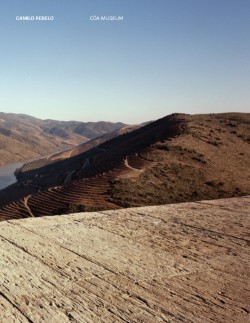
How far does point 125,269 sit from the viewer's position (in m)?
5.79

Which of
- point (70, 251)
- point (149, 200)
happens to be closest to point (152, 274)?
point (70, 251)

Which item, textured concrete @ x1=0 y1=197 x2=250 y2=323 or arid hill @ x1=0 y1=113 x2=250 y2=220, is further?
→ arid hill @ x1=0 y1=113 x2=250 y2=220

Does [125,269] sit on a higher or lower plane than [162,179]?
higher

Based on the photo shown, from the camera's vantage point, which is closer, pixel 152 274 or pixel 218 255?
pixel 152 274

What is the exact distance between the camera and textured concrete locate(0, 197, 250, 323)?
14.9ft

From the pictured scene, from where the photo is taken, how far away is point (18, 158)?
341 ft

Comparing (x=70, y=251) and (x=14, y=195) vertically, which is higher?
(x=70, y=251)

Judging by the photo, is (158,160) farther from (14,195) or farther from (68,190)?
(14,195)

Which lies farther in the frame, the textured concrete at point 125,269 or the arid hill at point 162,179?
the arid hill at point 162,179

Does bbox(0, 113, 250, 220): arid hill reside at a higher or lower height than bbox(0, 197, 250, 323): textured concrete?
lower

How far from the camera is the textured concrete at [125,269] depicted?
179 inches

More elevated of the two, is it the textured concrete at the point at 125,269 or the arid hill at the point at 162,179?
the textured concrete at the point at 125,269

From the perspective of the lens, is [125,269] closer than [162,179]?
Yes

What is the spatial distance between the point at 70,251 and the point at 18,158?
100403mm
